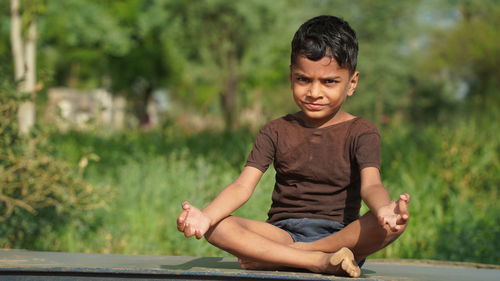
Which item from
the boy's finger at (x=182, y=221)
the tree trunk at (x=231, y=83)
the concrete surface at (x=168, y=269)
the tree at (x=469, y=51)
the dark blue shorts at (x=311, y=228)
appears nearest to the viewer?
the concrete surface at (x=168, y=269)

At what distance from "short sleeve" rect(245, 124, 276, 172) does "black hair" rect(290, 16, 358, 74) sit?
13.4 inches

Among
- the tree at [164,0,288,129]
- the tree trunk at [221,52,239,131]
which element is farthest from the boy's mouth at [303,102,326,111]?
the tree trunk at [221,52,239,131]

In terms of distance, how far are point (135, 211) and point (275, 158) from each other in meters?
3.51

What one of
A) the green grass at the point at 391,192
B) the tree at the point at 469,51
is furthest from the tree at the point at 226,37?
the green grass at the point at 391,192

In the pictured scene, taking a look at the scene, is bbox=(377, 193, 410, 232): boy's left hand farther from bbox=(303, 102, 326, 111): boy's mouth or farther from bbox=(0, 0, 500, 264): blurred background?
bbox=(0, 0, 500, 264): blurred background

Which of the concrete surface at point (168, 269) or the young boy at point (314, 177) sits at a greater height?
the young boy at point (314, 177)

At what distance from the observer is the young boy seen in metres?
3.30

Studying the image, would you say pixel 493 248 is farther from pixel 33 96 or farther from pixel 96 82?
pixel 96 82

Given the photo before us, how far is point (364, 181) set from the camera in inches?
133

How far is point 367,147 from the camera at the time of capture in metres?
3.45

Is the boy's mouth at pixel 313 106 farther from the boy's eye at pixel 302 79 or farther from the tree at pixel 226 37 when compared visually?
the tree at pixel 226 37

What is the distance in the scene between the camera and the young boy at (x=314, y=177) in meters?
3.30

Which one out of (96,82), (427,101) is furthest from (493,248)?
(96,82)

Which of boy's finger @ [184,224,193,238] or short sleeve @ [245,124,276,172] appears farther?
short sleeve @ [245,124,276,172]
